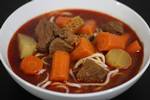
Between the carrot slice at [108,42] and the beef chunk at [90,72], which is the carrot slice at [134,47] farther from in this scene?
the beef chunk at [90,72]

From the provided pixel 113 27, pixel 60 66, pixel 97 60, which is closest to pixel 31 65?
pixel 60 66

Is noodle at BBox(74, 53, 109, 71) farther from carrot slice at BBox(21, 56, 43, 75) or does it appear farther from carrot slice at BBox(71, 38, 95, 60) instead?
carrot slice at BBox(21, 56, 43, 75)

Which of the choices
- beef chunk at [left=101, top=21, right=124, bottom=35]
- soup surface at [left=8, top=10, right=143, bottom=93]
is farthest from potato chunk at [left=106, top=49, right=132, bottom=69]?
beef chunk at [left=101, top=21, right=124, bottom=35]

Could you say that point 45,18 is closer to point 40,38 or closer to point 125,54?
point 40,38

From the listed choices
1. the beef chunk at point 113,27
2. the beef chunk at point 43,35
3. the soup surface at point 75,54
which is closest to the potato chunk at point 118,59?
the soup surface at point 75,54

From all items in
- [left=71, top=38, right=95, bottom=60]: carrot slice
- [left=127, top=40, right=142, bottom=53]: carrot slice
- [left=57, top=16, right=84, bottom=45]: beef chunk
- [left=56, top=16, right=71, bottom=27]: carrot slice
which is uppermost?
[left=56, top=16, right=71, bottom=27]: carrot slice

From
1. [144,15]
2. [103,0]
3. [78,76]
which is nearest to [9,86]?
[78,76]
